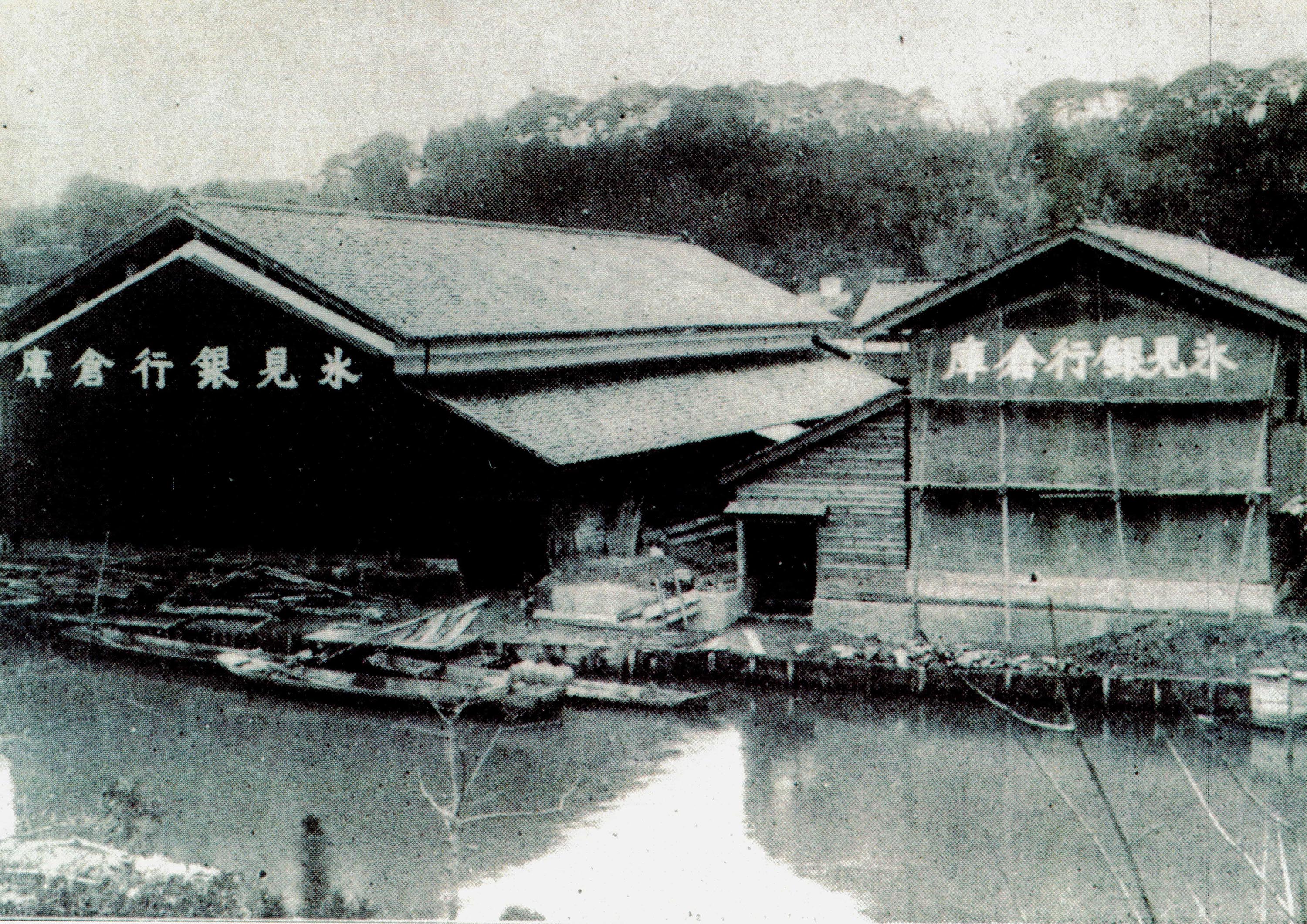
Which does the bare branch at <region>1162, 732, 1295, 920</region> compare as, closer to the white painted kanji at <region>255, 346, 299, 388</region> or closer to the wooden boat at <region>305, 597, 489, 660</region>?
the wooden boat at <region>305, 597, 489, 660</region>

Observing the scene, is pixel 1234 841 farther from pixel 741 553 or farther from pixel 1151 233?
pixel 1151 233

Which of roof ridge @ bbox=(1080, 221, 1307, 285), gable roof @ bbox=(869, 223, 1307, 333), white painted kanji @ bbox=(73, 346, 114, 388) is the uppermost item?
roof ridge @ bbox=(1080, 221, 1307, 285)

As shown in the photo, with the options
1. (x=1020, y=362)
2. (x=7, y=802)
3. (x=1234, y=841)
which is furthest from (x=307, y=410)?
(x=1234, y=841)

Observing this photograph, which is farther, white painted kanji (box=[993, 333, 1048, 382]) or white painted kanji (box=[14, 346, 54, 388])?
white painted kanji (box=[14, 346, 54, 388])

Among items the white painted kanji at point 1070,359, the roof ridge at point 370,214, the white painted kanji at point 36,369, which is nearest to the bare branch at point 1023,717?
the white painted kanji at point 1070,359

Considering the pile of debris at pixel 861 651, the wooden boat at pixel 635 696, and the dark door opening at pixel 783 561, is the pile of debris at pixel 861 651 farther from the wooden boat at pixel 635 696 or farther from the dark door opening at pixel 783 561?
the dark door opening at pixel 783 561

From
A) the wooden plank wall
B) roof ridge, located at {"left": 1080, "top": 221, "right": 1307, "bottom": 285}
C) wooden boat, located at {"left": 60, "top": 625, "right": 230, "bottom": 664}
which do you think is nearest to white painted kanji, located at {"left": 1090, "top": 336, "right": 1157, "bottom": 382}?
roof ridge, located at {"left": 1080, "top": 221, "right": 1307, "bottom": 285}
